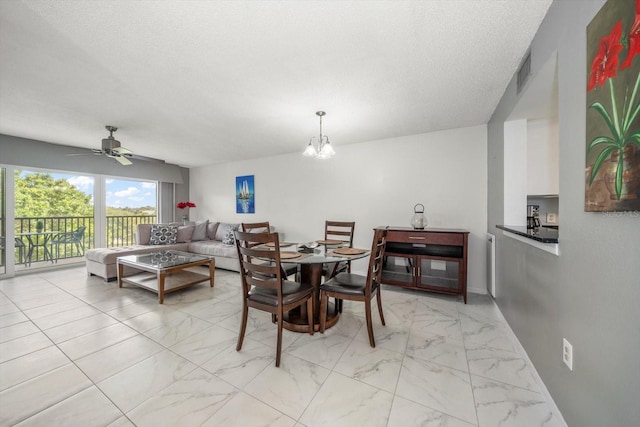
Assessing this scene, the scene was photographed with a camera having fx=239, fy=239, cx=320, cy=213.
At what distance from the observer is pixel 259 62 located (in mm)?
1868

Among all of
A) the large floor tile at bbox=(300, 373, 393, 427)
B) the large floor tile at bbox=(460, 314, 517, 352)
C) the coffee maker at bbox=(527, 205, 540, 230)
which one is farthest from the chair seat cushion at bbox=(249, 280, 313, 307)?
the coffee maker at bbox=(527, 205, 540, 230)

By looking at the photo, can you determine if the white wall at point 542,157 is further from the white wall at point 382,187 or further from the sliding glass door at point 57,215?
the sliding glass door at point 57,215

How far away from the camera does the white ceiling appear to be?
141 cm

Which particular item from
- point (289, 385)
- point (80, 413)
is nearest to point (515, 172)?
point (289, 385)

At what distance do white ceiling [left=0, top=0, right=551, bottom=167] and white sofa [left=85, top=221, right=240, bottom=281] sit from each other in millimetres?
1977

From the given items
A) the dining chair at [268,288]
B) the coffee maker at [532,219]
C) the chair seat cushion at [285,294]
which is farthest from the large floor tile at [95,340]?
the coffee maker at [532,219]

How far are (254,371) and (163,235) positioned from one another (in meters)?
4.18

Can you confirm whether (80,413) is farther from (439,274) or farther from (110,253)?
(439,274)

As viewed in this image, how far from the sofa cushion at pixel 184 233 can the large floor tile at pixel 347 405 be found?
4.70m

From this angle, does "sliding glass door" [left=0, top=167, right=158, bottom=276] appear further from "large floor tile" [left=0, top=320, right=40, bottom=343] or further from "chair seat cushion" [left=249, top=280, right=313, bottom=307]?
"chair seat cushion" [left=249, top=280, right=313, bottom=307]

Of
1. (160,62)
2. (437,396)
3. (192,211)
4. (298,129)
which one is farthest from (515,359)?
(192,211)

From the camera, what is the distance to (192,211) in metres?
6.40

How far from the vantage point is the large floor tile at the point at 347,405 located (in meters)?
1.28

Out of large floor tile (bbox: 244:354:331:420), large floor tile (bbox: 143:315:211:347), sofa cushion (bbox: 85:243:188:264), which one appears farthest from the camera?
sofa cushion (bbox: 85:243:188:264)
